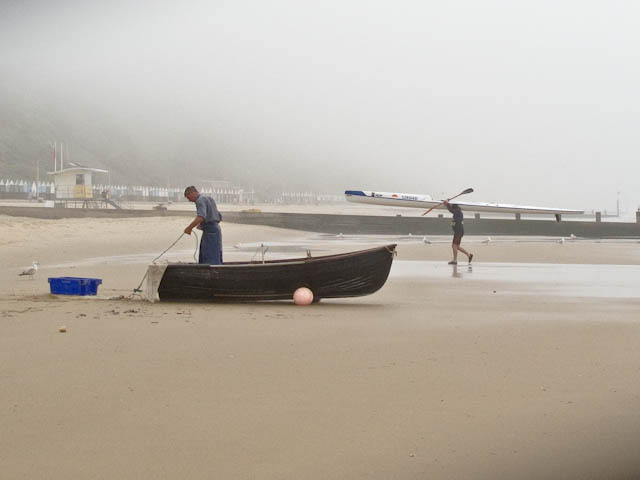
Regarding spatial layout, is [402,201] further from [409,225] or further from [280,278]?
[280,278]

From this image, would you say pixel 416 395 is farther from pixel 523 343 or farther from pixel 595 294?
pixel 595 294

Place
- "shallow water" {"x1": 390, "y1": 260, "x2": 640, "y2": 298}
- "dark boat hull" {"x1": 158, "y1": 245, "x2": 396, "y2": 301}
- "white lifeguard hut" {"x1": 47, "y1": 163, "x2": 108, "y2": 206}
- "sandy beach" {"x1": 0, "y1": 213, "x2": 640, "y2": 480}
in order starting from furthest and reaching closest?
"white lifeguard hut" {"x1": 47, "y1": 163, "x2": 108, "y2": 206} → "shallow water" {"x1": 390, "y1": 260, "x2": 640, "y2": 298} → "dark boat hull" {"x1": 158, "y1": 245, "x2": 396, "y2": 301} → "sandy beach" {"x1": 0, "y1": 213, "x2": 640, "y2": 480}

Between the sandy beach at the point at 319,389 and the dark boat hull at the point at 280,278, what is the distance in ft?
1.00

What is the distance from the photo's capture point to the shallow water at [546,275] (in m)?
12.7

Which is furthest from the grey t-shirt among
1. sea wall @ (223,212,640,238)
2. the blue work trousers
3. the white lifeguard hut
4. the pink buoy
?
the white lifeguard hut

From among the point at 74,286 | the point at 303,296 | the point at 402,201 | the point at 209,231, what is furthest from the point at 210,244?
the point at 402,201

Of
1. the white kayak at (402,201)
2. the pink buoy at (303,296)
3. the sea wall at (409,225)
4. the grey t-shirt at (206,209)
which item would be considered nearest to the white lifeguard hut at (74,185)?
the sea wall at (409,225)

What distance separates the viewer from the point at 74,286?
34.6ft

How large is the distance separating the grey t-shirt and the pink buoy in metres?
1.66

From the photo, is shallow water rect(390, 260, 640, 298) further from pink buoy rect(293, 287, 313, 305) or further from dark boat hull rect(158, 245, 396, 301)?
pink buoy rect(293, 287, 313, 305)

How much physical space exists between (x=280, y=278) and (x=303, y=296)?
0.40m

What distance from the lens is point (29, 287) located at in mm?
12086

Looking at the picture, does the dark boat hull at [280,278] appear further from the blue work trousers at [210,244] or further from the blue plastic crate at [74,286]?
the blue plastic crate at [74,286]

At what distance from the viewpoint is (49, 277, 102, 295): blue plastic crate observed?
413 inches
